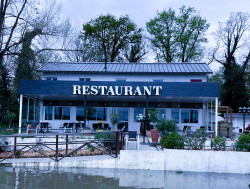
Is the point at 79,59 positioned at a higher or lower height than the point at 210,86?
higher

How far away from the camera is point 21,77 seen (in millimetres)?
30562

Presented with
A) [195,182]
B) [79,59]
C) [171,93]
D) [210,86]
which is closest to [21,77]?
[79,59]

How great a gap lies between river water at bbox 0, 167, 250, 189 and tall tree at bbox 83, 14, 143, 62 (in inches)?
1153

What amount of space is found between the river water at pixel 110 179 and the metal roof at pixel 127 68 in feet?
42.1

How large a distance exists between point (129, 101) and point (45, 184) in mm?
13665

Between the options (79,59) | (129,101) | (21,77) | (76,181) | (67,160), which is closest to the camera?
(76,181)

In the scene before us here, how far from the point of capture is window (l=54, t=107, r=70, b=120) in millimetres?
22375

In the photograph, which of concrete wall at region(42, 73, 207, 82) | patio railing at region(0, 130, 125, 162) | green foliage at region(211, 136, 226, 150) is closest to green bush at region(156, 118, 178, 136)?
patio railing at region(0, 130, 125, 162)

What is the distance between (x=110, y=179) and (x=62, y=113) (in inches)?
539

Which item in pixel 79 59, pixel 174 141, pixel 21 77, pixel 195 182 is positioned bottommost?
pixel 195 182

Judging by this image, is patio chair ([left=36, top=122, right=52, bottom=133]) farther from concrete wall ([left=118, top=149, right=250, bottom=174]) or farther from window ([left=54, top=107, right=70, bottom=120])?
A: concrete wall ([left=118, top=149, right=250, bottom=174])

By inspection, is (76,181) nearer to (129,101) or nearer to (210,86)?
(210,86)

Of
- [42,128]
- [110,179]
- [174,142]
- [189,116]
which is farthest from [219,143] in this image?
[42,128]

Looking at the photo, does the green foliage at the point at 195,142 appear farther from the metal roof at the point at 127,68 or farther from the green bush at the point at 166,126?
the metal roof at the point at 127,68
